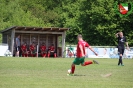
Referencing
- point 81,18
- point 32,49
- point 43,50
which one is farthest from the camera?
point 81,18

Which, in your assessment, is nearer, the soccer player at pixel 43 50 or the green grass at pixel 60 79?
the green grass at pixel 60 79

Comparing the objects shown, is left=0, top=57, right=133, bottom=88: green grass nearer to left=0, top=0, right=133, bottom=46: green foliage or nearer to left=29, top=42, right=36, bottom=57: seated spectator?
left=29, top=42, right=36, bottom=57: seated spectator

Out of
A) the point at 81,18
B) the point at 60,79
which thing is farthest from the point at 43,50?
the point at 81,18

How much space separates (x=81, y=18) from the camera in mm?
72938

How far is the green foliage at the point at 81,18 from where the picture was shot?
66000mm

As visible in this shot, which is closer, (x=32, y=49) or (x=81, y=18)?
(x=32, y=49)

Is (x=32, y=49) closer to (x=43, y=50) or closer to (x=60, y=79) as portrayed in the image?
(x=43, y=50)

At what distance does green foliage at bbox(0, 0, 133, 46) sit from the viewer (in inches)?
2598

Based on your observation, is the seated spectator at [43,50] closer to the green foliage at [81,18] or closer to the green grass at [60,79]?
the green grass at [60,79]

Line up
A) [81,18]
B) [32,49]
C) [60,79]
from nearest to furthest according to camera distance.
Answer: [60,79], [32,49], [81,18]

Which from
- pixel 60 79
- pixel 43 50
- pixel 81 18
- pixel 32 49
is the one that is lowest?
pixel 60 79

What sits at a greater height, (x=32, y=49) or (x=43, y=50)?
(x=32, y=49)

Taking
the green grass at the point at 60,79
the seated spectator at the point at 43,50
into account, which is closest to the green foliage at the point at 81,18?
the seated spectator at the point at 43,50

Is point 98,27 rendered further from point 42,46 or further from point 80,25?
point 42,46
